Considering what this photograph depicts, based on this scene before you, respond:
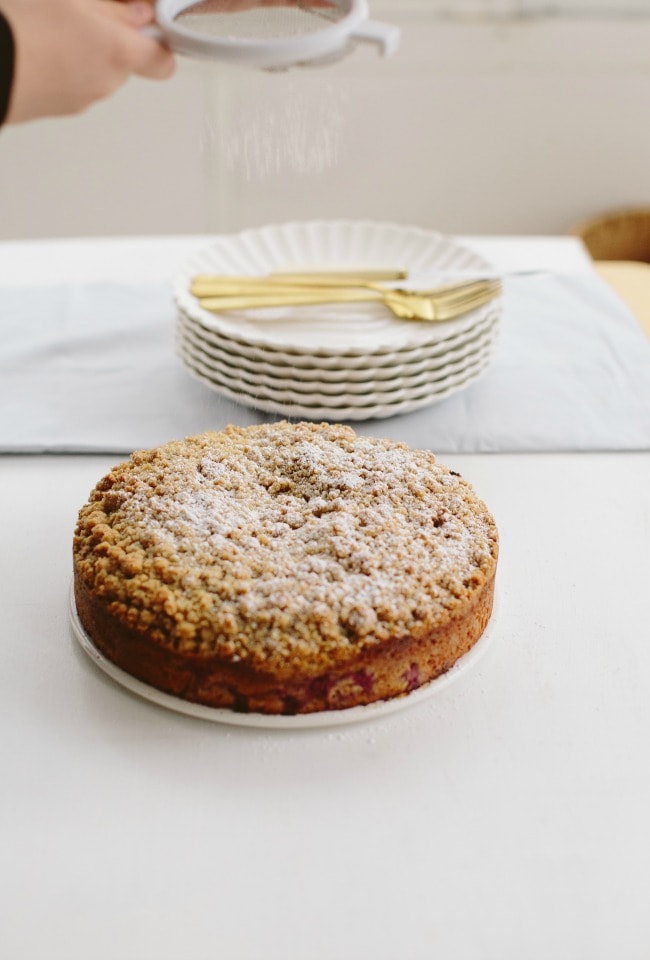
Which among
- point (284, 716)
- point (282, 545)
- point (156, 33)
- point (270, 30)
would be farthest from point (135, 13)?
point (284, 716)

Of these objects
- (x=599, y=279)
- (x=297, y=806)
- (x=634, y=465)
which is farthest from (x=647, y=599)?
→ (x=599, y=279)

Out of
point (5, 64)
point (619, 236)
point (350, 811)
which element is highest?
point (5, 64)

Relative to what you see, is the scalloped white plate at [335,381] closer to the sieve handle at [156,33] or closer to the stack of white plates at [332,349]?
the stack of white plates at [332,349]

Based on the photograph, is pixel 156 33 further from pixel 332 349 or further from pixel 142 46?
pixel 332 349

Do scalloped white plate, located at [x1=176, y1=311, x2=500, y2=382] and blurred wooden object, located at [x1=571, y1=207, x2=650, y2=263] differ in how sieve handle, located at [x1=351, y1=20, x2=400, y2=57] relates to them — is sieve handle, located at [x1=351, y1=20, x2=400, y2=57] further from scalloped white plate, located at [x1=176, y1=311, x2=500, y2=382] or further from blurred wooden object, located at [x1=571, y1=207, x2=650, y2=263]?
blurred wooden object, located at [x1=571, y1=207, x2=650, y2=263]

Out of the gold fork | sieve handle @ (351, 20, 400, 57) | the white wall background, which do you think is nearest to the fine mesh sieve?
sieve handle @ (351, 20, 400, 57)

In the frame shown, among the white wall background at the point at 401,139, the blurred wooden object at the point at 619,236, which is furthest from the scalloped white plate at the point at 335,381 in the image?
the white wall background at the point at 401,139
